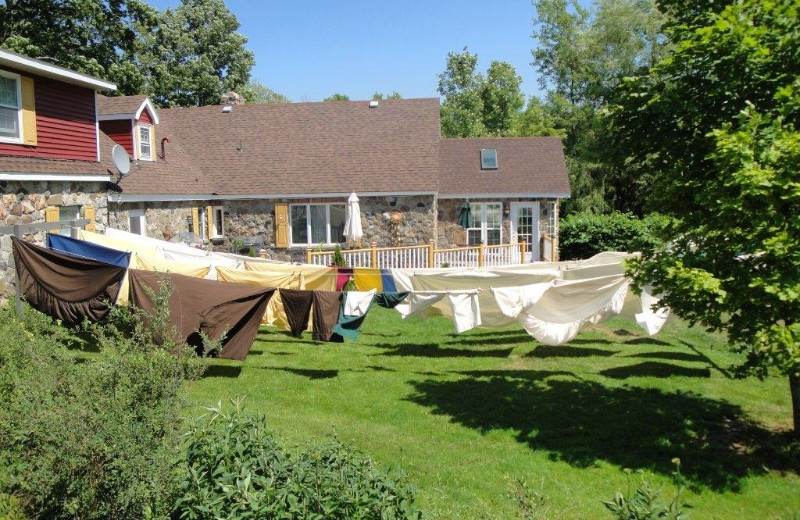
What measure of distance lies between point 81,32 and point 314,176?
1175 cm

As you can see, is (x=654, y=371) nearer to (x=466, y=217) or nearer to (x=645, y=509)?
(x=645, y=509)

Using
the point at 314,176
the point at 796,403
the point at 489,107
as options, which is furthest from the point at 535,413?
the point at 489,107

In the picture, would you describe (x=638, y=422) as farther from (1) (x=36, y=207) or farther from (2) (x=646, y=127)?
(1) (x=36, y=207)

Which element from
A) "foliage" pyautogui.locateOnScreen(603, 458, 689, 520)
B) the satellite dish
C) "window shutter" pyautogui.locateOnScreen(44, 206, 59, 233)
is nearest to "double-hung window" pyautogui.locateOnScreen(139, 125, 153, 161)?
the satellite dish

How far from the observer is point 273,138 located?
23.0 m

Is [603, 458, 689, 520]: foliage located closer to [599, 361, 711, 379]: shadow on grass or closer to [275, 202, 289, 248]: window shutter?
[599, 361, 711, 379]: shadow on grass

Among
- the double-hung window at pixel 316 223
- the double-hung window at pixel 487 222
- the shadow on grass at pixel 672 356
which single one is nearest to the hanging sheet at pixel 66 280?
the shadow on grass at pixel 672 356

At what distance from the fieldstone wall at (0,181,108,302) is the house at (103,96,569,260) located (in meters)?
5.14

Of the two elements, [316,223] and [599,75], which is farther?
[599,75]

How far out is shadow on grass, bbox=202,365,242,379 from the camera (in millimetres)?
9883

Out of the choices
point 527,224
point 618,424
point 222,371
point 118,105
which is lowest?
point 618,424

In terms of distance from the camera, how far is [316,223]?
2136 cm

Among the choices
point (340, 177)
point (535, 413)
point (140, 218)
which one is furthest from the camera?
point (340, 177)

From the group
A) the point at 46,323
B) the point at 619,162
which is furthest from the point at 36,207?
the point at 619,162
